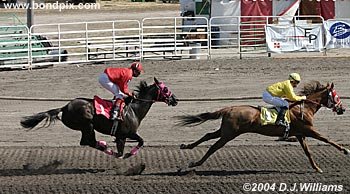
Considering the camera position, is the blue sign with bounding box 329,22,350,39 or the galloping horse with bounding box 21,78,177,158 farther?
the blue sign with bounding box 329,22,350,39

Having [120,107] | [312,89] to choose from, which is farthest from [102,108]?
[312,89]

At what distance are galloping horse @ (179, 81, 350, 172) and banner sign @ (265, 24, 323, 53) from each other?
1720 cm

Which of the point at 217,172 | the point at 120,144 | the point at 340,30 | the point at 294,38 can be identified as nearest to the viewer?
the point at 217,172

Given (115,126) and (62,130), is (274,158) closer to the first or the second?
(115,126)

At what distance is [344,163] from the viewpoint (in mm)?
13234

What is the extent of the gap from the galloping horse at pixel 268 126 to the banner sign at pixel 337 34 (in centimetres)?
1773

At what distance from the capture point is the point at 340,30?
3045 centimetres

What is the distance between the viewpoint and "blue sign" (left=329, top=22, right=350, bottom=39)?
30234mm

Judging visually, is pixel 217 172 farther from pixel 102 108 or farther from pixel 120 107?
pixel 102 108

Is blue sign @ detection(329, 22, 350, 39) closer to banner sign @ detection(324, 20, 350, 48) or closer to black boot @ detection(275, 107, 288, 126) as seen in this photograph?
banner sign @ detection(324, 20, 350, 48)

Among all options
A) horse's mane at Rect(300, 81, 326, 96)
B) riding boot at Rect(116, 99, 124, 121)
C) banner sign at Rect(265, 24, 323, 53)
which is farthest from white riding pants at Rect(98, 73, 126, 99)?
banner sign at Rect(265, 24, 323, 53)

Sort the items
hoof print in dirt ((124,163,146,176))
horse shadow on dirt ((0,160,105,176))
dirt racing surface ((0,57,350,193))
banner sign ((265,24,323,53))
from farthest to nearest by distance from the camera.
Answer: banner sign ((265,24,323,53)) < horse shadow on dirt ((0,160,105,176)) < hoof print in dirt ((124,163,146,176)) < dirt racing surface ((0,57,350,193))

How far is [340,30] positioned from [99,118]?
19.3 meters

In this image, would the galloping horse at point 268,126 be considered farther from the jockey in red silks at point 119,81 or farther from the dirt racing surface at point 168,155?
the jockey in red silks at point 119,81
